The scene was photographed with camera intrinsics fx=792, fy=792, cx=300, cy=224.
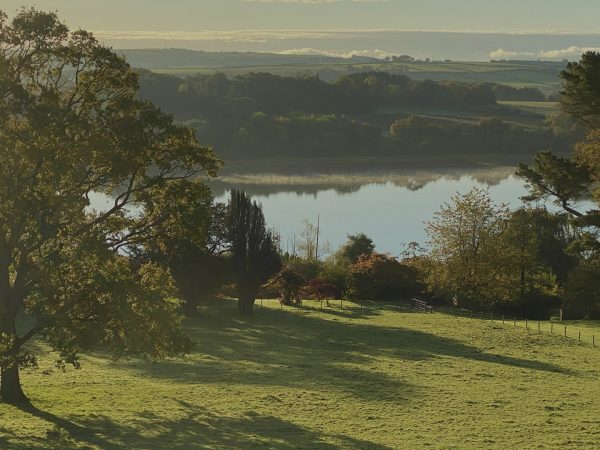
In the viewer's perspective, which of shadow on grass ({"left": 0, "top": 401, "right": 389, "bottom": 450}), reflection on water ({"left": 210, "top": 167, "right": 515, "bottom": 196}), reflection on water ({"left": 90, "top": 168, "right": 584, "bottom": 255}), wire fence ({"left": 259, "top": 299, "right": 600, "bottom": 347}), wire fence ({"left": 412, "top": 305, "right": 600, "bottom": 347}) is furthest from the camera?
reflection on water ({"left": 210, "top": 167, "right": 515, "bottom": 196})

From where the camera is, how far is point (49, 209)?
63.6ft

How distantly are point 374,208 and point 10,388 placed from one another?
273ft

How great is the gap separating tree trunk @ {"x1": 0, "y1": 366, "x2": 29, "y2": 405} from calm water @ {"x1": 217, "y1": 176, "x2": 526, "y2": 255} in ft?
194

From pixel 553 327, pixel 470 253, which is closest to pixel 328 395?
pixel 553 327

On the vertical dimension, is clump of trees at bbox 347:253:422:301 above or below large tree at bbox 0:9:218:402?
below

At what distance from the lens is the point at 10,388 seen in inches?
819

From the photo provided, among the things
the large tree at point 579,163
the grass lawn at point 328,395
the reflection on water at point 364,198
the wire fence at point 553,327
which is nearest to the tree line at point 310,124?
the reflection on water at point 364,198

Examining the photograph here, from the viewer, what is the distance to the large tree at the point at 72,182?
1857cm

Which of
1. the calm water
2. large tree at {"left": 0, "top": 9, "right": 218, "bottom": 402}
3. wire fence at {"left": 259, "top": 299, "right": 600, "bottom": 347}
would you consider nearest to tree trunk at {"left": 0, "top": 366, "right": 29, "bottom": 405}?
large tree at {"left": 0, "top": 9, "right": 218, "bottom": 402}

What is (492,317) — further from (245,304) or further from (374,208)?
(374,208)

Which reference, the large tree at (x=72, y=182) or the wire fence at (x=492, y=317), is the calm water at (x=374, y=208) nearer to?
the wire fence at (x=492, y=317)

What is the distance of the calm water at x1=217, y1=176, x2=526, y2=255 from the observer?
3438 inches

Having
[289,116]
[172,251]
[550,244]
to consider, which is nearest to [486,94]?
[289,116]

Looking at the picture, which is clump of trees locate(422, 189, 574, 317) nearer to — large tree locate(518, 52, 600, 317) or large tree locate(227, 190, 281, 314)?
large tree locate(518, 52, 600, 317)
